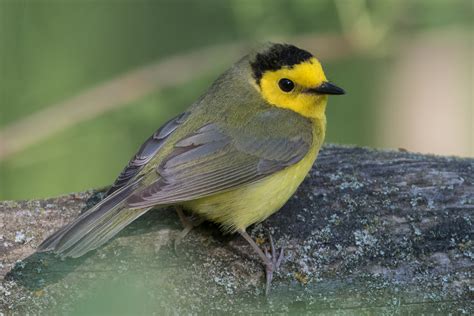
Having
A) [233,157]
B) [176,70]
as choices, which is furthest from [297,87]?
[176,70]

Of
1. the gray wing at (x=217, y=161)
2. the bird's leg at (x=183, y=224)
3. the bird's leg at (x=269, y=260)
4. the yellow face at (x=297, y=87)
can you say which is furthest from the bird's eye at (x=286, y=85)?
the bird's leg at (x=269, y=260)

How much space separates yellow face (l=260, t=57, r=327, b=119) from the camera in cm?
422

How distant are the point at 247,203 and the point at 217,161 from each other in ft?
0.86

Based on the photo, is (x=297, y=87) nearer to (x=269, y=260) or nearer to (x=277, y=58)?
(x=277, y=58)

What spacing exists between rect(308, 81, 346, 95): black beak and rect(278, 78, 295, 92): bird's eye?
101 mm

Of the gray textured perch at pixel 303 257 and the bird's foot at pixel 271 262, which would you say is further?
the bird's foot at pixel 271 262

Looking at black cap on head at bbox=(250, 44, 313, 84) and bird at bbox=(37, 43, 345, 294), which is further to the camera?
black cap on head at bbox=(250, 44, 313, 84)

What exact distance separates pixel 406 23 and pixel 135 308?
4.32 m

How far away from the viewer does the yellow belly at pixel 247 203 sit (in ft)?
12.3

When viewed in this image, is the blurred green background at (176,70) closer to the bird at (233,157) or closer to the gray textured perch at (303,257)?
the bird at (233,157)

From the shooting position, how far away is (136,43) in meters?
6.95

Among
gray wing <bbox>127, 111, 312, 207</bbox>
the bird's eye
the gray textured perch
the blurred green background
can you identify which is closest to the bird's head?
the bird's eye

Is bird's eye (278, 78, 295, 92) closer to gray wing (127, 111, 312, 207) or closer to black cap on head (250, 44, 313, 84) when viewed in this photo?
black cap on head (250, 44, 313, 84)

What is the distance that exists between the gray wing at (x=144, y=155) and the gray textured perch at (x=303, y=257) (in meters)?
0.21
